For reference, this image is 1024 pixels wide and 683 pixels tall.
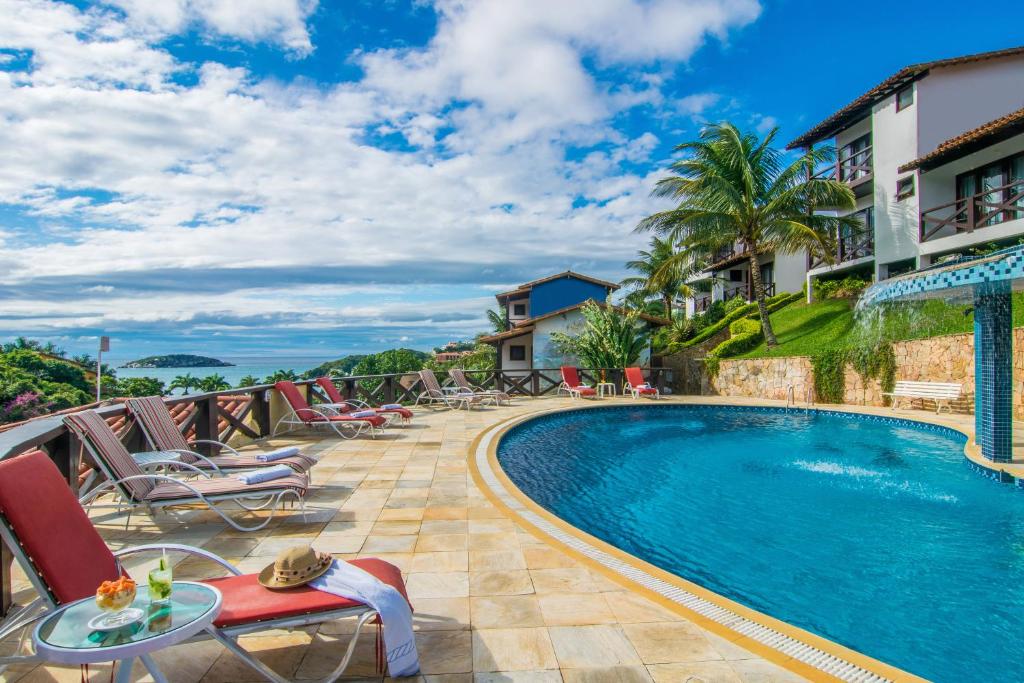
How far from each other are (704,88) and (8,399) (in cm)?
2653

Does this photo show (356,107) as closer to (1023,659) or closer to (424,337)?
(1023,659)

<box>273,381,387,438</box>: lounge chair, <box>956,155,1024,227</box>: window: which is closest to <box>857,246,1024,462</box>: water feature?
<box>273,381,387,438</box>: lounge chair

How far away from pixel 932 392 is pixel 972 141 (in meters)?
8.70

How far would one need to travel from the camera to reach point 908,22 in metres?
14.7

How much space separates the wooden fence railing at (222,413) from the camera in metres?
4.04

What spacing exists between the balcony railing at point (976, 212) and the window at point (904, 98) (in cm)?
438

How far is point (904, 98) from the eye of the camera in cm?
2112

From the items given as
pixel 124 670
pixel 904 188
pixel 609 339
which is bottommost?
pixel 124 670

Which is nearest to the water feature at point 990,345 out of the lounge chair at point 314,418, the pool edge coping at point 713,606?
the pool edge coping at point 713,606

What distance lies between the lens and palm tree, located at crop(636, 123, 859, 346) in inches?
792

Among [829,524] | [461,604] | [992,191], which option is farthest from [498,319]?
[461,604]

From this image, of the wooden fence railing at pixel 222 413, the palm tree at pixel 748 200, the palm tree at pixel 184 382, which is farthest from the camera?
the palm tree at pixel 748 200

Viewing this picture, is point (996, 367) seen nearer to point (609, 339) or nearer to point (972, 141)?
point (609, 339)

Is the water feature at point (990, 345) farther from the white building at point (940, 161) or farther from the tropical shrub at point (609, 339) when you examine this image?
the tropical shrub at point (609, 339)
